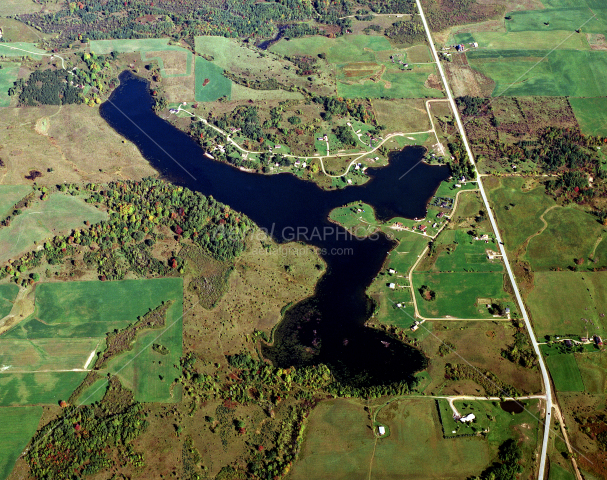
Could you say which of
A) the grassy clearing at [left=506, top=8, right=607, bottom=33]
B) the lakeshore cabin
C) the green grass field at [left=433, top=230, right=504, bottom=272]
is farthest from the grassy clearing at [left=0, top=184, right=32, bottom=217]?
the grassy clearing at [left=506, top=8, right=607, bottom=33]

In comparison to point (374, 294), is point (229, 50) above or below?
above

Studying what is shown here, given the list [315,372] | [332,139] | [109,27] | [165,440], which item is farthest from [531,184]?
[109,27]

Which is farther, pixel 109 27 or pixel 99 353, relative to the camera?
pixel 109 27

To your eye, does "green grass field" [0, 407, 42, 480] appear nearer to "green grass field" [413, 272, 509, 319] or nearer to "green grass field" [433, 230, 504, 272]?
"green grass field" [413, 272, 509, 319]

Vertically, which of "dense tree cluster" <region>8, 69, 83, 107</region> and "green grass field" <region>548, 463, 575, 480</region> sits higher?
"dense tree cluster" <region>8, 69, 83, 107</region>

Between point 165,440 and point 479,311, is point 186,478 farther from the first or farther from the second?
point 479,311

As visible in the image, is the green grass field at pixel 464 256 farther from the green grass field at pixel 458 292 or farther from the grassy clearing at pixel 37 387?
the grassy clearing at pixel 37 387
